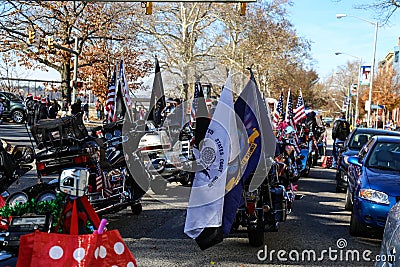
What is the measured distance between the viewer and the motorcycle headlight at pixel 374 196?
7791 millimetres

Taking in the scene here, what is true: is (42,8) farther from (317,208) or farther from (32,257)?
(32,257)

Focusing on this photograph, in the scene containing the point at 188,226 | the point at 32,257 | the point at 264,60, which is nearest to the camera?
the point at 32,257

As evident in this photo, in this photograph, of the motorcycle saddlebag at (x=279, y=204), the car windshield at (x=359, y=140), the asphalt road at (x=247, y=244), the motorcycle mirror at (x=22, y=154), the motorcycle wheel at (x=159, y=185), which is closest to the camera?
the asphalt road at (x=247, y=244)

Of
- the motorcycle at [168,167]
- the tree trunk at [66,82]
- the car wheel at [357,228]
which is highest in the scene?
the tree trunk at [66,82]

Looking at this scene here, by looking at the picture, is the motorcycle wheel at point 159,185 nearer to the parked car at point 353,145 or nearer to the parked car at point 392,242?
the parked car at point 353,145

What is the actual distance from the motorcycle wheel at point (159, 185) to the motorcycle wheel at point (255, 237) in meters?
3.78

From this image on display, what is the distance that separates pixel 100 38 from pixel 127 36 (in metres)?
2.06

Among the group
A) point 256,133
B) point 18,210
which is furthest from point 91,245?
point 256,133

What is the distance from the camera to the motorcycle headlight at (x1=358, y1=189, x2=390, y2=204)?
7.79 metres

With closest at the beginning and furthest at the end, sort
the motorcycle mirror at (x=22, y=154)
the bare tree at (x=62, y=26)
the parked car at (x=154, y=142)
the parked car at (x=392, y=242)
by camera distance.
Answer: the parked car at (x=392, y=242) < the motorcycle mirror at (x=22, y=154) < the parked car at (x=154, y=142) < the bare tree at (x=62, y=26)

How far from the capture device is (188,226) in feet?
21.3

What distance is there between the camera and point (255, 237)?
24.5 ft

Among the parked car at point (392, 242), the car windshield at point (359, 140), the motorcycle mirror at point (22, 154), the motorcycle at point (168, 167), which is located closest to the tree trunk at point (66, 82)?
the car windshield at point (359, 140)

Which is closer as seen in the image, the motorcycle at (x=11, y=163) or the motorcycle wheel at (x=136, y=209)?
the motorcycle at (x=11, y=163)
